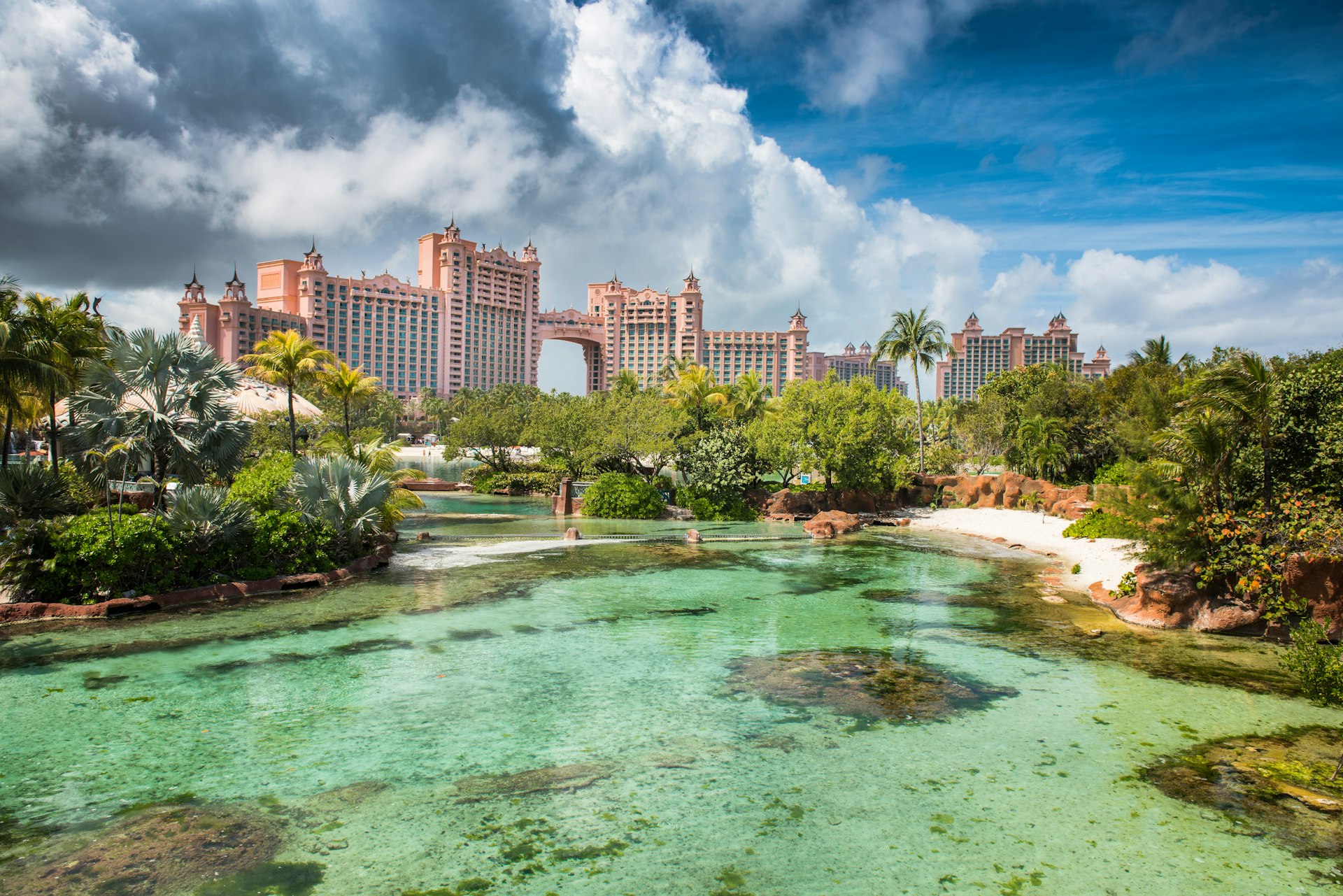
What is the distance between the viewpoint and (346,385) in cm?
2302

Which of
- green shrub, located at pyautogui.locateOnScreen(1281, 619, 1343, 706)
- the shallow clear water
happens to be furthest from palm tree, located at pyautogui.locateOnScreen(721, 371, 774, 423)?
green shrub, located at pyautogui.locateOnScreen(1281, 619, 1343, 706)

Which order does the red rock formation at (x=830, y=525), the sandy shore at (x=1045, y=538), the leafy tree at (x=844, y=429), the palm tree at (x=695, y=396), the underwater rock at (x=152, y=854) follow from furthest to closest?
the palm tree at (x=695, y=396)
the leafy tree at (x=844, y=429)
the red rock formation at (x=830, y=525)
the sandy shore at (x=1045, y=538)
the underwater rock at (x=152, y=854)

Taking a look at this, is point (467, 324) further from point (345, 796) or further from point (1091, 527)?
point (345, 796)

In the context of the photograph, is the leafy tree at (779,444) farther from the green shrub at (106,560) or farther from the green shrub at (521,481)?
the green shrub at (106,560)

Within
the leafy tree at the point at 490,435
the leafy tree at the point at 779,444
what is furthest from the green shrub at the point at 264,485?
the leafy tree at the point at 490,435

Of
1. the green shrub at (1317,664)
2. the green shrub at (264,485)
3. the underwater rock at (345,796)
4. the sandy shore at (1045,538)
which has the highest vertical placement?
the green shrub at (264,485)

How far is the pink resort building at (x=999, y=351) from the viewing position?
16459cm

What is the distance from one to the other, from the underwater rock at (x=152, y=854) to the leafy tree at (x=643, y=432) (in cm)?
2700

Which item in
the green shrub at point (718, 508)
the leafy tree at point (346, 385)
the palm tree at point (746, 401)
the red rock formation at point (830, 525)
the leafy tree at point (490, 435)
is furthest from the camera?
the palm tree at point (746, 401)

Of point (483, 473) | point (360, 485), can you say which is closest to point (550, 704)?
point (360, 485)

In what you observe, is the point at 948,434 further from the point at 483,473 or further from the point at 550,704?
the point at 550,704

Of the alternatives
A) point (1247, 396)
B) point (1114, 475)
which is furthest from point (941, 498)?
point (1247, 396)

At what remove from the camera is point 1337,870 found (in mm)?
5230

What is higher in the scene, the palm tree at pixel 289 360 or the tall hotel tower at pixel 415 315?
the tall hotel tower at pixel 415 315
